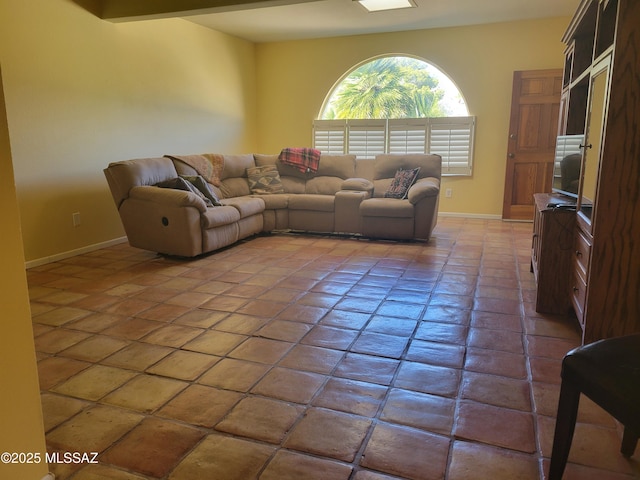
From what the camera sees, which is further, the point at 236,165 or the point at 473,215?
the point at 473,215

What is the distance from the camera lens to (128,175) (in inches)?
163

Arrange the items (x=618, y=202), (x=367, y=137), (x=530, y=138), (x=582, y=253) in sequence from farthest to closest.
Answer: (x=367, y=137)
(x=530, y=138)
(x=582, y=253)
(x=618, y=202)

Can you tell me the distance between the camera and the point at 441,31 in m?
6.18

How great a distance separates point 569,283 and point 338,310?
1433 mm

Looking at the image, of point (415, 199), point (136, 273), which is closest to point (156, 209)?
point (136, 273)

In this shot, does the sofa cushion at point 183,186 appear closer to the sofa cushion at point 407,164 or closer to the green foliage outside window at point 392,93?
the sofa cushion at point 407,164

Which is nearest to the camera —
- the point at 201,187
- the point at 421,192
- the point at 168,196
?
the point at 168,196

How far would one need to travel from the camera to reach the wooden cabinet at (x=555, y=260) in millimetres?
2727

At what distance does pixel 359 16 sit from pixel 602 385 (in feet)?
17.8

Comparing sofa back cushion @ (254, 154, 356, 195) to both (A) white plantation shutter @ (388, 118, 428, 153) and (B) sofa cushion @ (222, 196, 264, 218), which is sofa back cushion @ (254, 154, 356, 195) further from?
(A) white plantation shutter @ (388, 118, 428, 153)

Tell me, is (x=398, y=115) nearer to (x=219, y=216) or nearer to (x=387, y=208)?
(x=387, y=208)

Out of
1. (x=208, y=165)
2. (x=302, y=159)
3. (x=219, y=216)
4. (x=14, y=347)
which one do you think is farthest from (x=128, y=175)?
(x=14, y=347)

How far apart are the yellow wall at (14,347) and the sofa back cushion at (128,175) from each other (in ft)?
10.1

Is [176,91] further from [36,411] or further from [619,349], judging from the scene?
[619,349]
